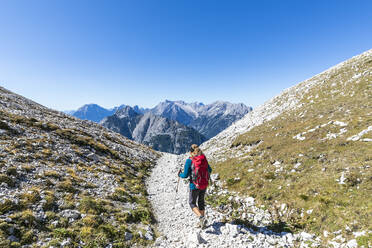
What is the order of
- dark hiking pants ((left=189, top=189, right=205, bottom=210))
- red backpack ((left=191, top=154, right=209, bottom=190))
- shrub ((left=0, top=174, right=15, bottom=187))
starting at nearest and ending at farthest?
red backpack ((left=191, top=154, right=209, bottom=190))
dark hiking pants ((left=189, top=189, right=205, bottom=210))
shrub ((left=0, top=174, right=15, bottom=187))

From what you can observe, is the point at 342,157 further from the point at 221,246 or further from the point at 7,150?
the point at 7,150

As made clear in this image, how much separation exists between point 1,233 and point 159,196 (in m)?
11.0

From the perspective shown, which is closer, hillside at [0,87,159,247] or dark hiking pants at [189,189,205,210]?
hillside at [0,87,159,247]

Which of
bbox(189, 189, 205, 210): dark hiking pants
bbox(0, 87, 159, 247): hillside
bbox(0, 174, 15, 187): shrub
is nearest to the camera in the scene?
bbox(0, 87, 159, 247): hillside

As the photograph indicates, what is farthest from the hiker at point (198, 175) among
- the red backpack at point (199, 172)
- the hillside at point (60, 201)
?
the hillside at point (60, 201)

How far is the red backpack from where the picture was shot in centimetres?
930

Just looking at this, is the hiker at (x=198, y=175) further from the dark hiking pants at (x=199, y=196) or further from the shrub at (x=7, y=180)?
the shrub at (x=7, y=180)

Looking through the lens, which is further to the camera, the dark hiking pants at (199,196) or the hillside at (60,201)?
the dark hiking pants at (199,196)

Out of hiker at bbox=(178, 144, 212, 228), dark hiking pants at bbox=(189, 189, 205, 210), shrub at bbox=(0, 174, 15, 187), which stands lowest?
shrub at bbox=(0, 174, 15, 187)

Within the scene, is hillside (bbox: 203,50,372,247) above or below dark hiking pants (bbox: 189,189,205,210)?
above

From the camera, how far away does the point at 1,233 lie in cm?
723

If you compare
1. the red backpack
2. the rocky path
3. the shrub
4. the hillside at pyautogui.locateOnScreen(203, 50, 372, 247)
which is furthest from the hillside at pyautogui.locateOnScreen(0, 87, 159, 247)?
the hillside at pyautogui.locateOnScreen(203, 50, 372, 247)

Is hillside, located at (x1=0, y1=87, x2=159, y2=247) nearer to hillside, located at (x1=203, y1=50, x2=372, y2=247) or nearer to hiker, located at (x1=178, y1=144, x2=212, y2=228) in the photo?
hiker, located at (x1=178, y1=144, x2=212, y2=228)

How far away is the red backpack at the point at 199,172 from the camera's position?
930 centimetres
